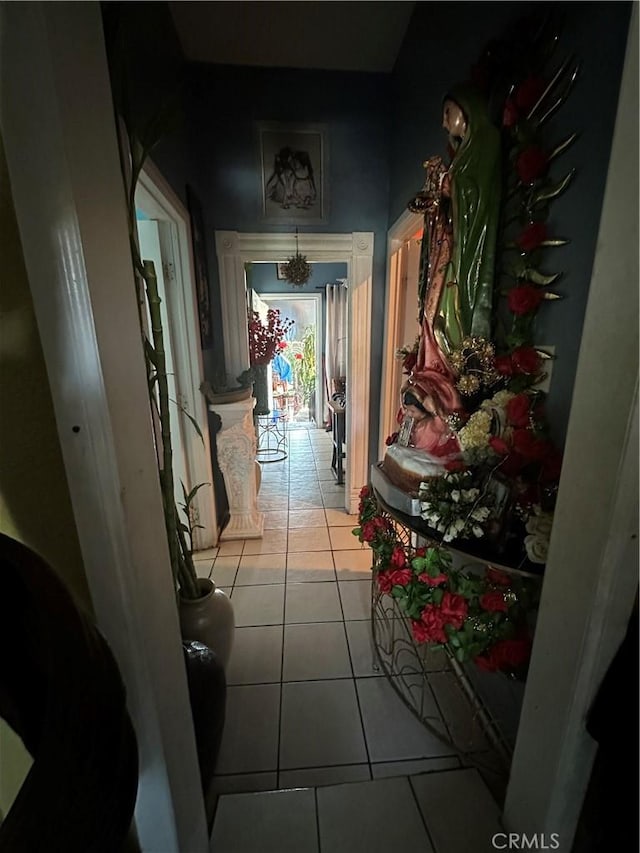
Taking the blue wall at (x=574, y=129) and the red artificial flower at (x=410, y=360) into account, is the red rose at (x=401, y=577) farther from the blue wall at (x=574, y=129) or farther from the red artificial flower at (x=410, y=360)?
the red artificial flower at (x=410, y=360)

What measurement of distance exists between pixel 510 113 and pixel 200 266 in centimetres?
158

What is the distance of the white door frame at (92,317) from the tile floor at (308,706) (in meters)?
0.58

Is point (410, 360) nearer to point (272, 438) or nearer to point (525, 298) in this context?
point (525, 298)

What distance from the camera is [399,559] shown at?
1011mm

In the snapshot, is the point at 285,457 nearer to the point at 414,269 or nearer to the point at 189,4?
the point at 414,269

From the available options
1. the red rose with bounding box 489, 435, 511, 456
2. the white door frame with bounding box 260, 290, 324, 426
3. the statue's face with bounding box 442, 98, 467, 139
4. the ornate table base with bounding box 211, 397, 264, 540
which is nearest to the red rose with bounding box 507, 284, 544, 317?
the red rose with bounding box 489, 435, 511, 456

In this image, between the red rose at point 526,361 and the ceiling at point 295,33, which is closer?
the red rose at point 526,361

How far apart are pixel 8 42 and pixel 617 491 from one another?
940 millimetres

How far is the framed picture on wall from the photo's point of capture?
76.8 inches

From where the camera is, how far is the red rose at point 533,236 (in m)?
0.82

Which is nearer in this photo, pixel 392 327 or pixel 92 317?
pixel 92 317

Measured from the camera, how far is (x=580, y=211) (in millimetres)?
745

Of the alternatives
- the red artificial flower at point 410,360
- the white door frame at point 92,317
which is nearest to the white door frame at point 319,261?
the red artificial flower at point 410,360

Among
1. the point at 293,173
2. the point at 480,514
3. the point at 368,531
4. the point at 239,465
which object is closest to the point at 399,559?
the point at 368,531
